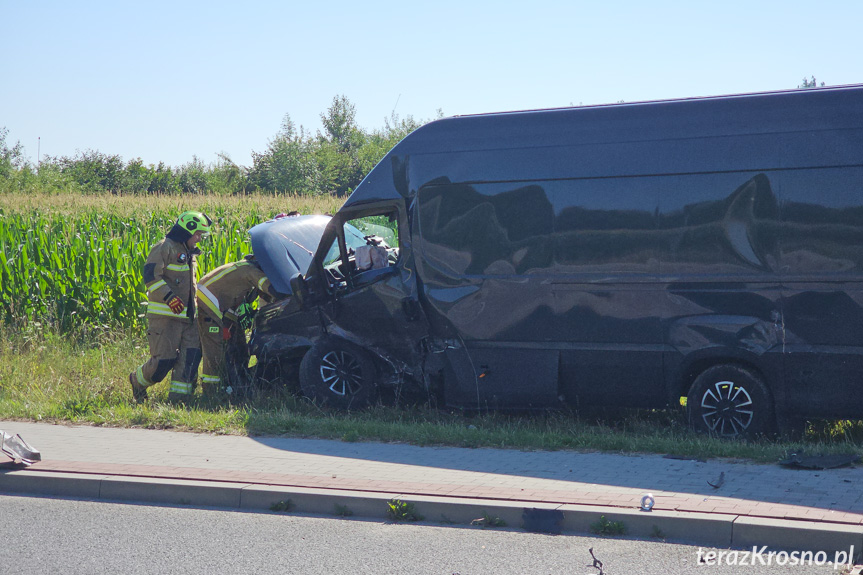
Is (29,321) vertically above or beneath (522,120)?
beneath

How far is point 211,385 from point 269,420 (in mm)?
1779

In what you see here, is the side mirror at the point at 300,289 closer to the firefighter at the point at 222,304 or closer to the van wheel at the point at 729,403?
the firefighter at the point at 222,304

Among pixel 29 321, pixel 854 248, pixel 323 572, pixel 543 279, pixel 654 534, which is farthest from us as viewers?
pixel 29 321

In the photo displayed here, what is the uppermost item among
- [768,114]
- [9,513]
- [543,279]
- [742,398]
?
[768,114]

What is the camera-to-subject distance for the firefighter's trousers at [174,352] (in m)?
9.70

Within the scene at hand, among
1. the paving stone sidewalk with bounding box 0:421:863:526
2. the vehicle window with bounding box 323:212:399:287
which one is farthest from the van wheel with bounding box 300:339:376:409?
the paving stone sidewalk with bounding box 0:421:863:526

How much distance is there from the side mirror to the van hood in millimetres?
183

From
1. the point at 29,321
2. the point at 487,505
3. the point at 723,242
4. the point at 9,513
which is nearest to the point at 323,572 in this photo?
the point at 487,505

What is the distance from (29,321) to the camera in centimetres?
1362

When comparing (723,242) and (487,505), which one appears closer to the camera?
(487,505)

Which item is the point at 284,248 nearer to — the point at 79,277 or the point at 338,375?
the point at 338,375

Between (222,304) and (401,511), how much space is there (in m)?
4.85

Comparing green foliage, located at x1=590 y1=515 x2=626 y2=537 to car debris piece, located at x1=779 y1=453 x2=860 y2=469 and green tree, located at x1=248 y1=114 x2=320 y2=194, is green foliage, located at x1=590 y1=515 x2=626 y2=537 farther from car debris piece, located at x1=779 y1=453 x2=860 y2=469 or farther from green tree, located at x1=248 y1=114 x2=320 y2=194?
green tree, located at x1=248 y1=114 x2=320 y2=194

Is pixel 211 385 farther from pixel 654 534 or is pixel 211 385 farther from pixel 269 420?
pixel 654 534
